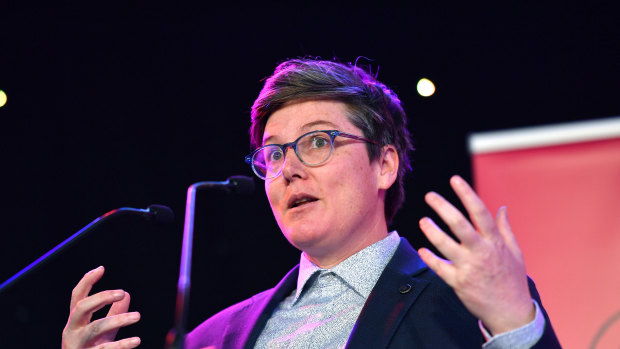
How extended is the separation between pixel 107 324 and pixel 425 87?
232 cm

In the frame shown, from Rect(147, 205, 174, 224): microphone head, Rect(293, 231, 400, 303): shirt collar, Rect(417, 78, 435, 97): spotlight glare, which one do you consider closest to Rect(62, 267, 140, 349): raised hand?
Rect(147, 205, 174, 224): microphone head

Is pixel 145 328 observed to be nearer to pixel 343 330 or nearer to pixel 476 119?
pixel 343 330

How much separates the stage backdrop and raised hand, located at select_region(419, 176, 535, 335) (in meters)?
1.58

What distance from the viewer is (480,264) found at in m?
1.52

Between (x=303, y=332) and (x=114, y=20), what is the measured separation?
243 centimetres

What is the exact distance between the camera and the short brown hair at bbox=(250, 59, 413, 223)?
259cm

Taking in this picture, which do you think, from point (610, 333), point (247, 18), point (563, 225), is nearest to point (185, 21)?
point (247, 18)

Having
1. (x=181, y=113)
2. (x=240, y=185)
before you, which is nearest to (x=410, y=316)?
(x=240, y=185)

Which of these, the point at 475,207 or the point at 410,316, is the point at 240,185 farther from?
the point at 475,207

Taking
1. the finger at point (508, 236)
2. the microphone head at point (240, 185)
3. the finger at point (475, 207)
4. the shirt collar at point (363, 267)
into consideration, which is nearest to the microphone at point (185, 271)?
the microphone head at point (240, 185)

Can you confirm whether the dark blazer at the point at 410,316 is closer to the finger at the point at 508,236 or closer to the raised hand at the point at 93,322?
the finger at the point at 508,236

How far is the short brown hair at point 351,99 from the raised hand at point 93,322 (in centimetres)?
103

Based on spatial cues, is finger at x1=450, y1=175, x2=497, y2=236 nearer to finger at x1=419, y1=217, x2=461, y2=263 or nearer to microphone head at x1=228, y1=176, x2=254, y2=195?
finger at x1=419, y1=217, x2=461, y2=263

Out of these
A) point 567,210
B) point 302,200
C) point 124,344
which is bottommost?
point 567,210
